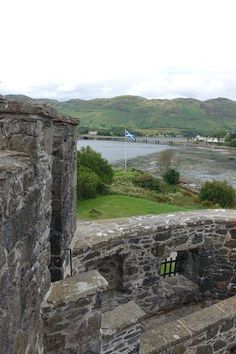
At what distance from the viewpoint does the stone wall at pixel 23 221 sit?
7.29 ft

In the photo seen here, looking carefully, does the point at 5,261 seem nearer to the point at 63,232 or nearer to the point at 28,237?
the point at 28,237

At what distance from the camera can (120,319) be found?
4598 millimetres

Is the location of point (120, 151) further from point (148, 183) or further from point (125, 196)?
point (125, 196)

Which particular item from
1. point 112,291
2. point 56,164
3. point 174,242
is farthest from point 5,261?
point 174,242

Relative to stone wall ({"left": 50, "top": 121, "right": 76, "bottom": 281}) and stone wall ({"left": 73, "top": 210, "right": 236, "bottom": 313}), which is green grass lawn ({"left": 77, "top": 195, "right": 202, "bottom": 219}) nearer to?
stone wall ({"left": 73, "top": 210, "right": 236, "bottom": 313})

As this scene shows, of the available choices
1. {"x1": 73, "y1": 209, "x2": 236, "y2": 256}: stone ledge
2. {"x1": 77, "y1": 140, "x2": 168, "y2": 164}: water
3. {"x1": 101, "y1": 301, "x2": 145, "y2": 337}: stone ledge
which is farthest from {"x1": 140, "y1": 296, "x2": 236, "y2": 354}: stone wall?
{"x1": 77, "y1": 140, "x2": 168, "y2": 164}: water

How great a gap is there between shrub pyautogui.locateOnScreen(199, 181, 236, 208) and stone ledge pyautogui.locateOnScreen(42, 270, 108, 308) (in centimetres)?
2135

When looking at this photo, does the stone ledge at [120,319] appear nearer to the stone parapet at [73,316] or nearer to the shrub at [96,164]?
the stone parapet at [73,316]

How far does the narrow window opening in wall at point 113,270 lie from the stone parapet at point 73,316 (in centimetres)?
259

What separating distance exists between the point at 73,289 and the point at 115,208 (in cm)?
1493

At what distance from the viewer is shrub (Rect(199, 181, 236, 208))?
939 inches

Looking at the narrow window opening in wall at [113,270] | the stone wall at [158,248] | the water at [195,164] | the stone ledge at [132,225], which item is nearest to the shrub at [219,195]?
the water at [195,164]

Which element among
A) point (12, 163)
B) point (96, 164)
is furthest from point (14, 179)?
point (96, 164)

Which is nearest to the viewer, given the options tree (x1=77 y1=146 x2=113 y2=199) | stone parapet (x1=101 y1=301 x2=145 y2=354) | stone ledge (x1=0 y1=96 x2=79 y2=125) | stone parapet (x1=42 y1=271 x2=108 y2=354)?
stone ledge (x1=0 y1=96 x2=79 y2=125)
